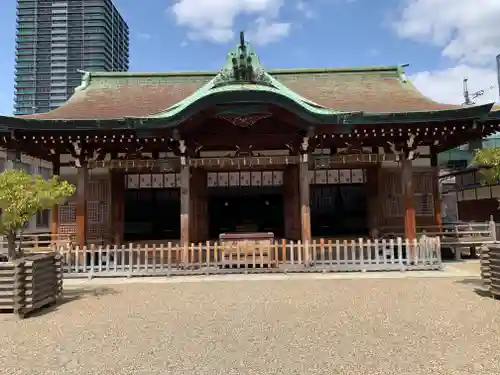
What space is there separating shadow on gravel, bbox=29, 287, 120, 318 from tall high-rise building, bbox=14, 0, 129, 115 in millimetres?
84785

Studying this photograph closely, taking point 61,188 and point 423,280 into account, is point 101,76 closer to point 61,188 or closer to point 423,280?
point 61,188

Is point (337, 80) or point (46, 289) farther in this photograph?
point (337, 80)

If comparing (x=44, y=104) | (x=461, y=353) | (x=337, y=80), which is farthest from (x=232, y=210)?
(x=44, y=104)

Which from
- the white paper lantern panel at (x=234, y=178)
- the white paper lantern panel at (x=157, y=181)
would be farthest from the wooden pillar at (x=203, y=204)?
the white paper lantern panel at (x=157, y=181)

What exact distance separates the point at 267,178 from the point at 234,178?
1.29 meters

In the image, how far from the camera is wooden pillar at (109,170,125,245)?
Result: 1371 centimetres

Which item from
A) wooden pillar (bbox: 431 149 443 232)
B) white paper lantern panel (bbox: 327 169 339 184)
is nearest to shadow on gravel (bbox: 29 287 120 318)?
white paper lantern panel (bbox: 327 169 339 184)

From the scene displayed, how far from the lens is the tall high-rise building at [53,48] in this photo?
274 ft

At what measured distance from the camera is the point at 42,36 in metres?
84.8

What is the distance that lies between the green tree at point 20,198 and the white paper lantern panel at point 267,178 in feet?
27.0

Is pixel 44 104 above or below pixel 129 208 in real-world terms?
above

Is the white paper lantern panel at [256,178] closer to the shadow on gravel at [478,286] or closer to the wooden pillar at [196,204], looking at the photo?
the wooden pillar at [196,204]

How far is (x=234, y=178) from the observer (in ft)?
47.6

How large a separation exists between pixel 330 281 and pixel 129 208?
29.5ft
